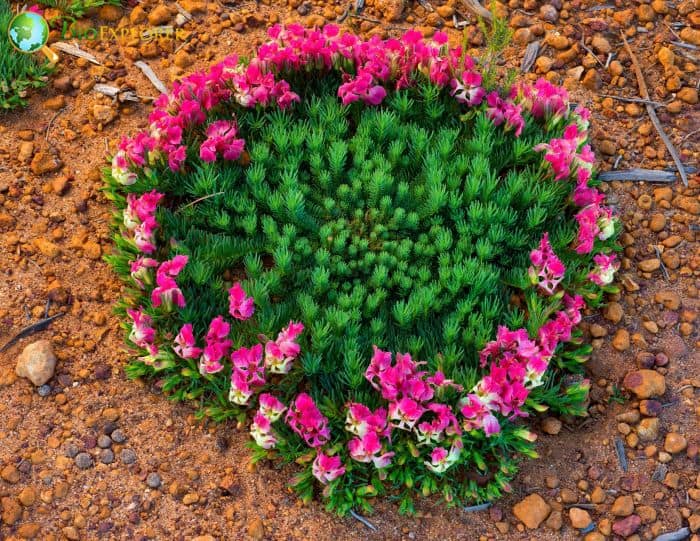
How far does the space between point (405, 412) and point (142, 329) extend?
1.37m

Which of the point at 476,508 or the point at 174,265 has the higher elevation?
the point at 174,265

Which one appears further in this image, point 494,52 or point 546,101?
point 494,52

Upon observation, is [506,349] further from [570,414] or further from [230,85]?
[230,85]

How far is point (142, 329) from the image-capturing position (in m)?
3.82

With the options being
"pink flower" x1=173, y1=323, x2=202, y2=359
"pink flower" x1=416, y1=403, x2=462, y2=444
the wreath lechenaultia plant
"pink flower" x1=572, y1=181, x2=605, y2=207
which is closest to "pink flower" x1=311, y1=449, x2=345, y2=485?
the wreath lechenaultia plant

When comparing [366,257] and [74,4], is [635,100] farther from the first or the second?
[74,4]

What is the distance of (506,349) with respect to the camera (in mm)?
3799

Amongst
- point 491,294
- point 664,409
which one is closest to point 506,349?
point 491,294

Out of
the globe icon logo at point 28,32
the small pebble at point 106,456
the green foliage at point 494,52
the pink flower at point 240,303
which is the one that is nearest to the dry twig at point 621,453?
the pink flower at point 240,303

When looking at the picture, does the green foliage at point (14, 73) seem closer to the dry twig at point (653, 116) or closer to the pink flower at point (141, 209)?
the pink flower at point (141, 209)

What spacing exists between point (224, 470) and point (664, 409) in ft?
7.65

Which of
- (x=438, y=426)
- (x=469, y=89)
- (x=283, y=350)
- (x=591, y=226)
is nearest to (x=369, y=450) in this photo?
(x=438, y=426)

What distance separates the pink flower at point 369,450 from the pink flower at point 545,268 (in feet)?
3.94

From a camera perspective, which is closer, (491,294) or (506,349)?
(506,349)
